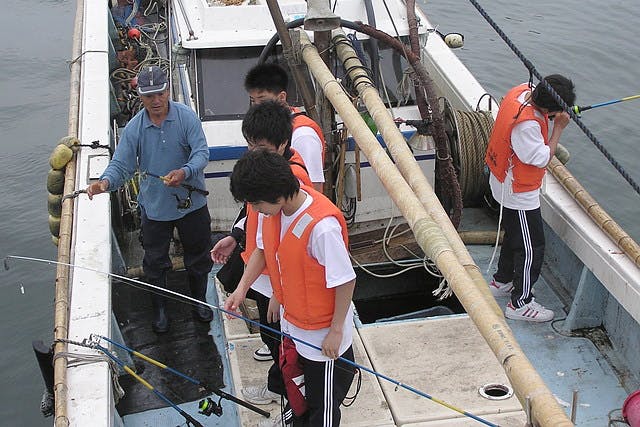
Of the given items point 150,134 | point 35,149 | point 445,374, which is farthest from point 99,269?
point 35,149

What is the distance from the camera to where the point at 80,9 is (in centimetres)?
849

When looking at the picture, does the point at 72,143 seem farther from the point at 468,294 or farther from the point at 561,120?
the point at 468,294

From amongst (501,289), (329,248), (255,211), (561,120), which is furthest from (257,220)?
(501,289)

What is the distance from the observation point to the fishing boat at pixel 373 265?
11.6ft

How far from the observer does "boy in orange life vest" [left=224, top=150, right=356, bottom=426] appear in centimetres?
280

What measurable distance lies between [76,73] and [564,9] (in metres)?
11.2

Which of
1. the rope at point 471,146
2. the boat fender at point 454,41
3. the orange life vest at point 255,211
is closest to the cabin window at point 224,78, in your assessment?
the rope at point 471,146

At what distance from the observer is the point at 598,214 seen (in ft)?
15.8

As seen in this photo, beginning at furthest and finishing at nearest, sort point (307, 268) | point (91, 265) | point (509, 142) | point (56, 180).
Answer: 1. point (56, 180)
2. point (509, 142)
3. point (91, 265)
4. point (307, 268)

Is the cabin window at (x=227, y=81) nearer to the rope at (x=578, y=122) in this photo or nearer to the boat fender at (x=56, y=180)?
the boat fender at (x=56, y=180)

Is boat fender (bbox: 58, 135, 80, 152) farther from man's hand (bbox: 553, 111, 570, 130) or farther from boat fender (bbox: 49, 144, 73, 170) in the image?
man's hand (bbox: 553, 111, 570, 130)

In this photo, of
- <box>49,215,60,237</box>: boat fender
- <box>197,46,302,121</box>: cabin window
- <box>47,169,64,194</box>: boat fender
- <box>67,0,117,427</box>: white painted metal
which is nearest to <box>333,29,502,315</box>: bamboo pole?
<box>197,46,302,121</box>: cabin window

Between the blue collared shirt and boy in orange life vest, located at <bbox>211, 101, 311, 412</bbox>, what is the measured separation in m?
0.57

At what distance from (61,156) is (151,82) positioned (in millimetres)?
1433
